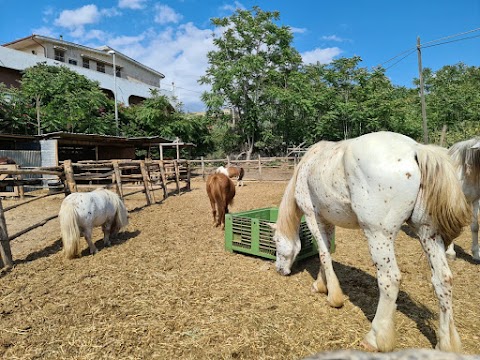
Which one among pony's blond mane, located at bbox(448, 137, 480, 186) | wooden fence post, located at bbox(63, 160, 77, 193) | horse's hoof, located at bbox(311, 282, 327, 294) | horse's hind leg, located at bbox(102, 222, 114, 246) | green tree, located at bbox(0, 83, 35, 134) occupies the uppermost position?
green tree, located at bbox(0, 83, 35, 134)

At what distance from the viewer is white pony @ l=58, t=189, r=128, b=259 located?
15.1 ft

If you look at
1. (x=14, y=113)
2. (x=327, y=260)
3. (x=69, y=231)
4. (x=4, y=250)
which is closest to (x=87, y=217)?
(x=69, y=231)

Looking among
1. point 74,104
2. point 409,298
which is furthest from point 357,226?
point 74,104

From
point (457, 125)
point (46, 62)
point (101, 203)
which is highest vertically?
point (46, 62)

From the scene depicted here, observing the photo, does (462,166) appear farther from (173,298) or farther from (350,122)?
(350,122)

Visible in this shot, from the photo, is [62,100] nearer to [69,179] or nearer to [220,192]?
[69,179]

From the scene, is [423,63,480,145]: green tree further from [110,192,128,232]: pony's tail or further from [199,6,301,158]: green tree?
[110,192,128,232]: pony's tail

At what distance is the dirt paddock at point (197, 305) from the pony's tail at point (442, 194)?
3.40 feet

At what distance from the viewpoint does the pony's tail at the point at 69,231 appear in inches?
180

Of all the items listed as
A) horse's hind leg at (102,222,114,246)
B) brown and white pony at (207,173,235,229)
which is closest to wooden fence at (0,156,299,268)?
horse's hind leg at (102,222,114,246)

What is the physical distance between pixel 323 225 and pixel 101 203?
379 centimetres

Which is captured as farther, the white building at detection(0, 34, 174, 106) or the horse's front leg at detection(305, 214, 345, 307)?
the white building at detection(0, 34, 174, 106)

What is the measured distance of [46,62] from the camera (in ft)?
68.8

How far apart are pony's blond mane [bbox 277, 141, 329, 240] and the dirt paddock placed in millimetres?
630
